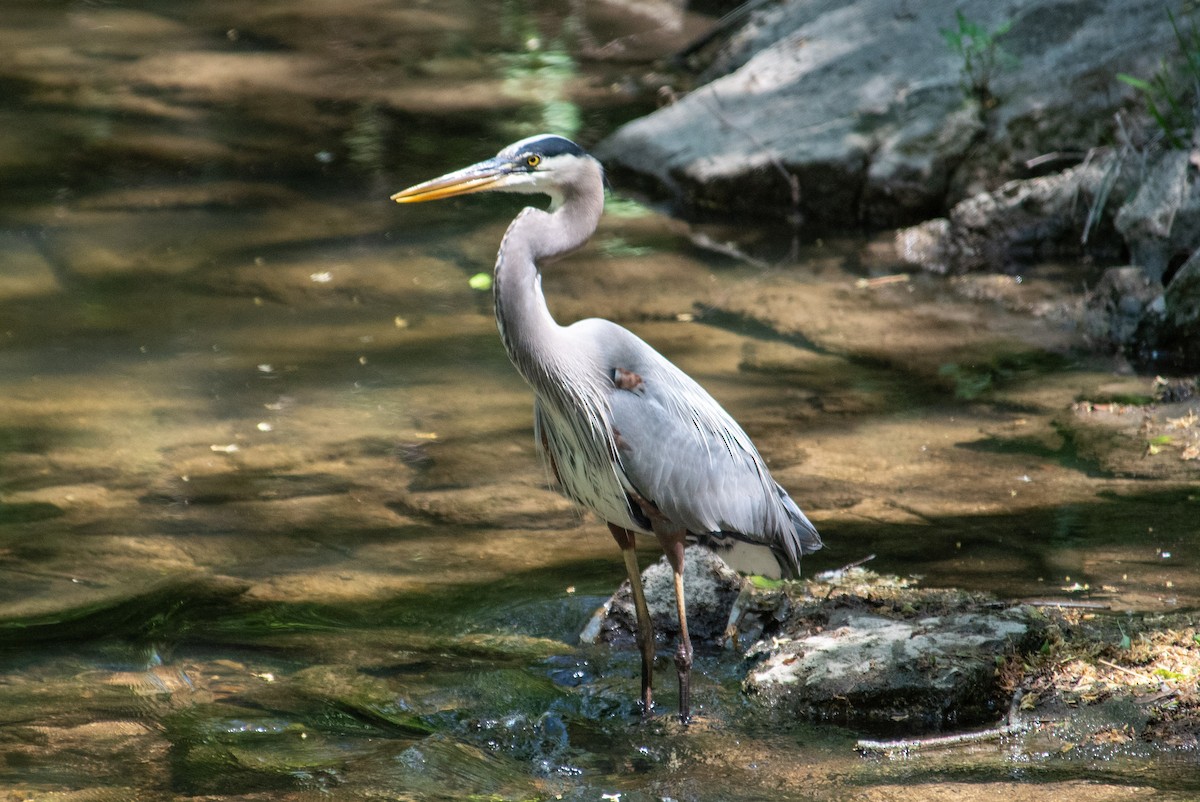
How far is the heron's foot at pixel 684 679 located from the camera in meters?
4.16

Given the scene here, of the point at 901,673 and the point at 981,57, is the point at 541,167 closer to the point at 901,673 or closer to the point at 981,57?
the point at 901,673

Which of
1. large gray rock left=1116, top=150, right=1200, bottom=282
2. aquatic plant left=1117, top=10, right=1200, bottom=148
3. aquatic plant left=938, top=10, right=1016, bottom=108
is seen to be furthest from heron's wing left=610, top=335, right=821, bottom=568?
aquatic plant left=938, top=10, right=1016, bottom=108

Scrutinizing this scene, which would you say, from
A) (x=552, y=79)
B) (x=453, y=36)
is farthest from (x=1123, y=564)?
(x=453, y=36)

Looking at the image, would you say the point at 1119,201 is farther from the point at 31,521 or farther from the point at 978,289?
the point at 31,521

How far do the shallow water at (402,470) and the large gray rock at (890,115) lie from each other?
0.42 metres

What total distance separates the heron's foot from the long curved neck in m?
0.93

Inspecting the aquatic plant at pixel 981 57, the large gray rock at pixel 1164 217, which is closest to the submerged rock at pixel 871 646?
the large gray rock at pixel 1164 217

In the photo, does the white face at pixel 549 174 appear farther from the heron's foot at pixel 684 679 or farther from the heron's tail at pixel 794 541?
the heron's foot at pixel 684 679

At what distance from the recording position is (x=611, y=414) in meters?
4.16

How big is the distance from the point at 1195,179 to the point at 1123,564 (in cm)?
299

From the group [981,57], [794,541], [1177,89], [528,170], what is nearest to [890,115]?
[981,57]

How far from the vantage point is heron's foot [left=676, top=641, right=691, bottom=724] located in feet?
13.6

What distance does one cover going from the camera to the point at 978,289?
7879 mm

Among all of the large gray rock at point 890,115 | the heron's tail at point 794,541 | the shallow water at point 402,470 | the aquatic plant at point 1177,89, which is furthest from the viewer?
the large gray rock at point 890,115
